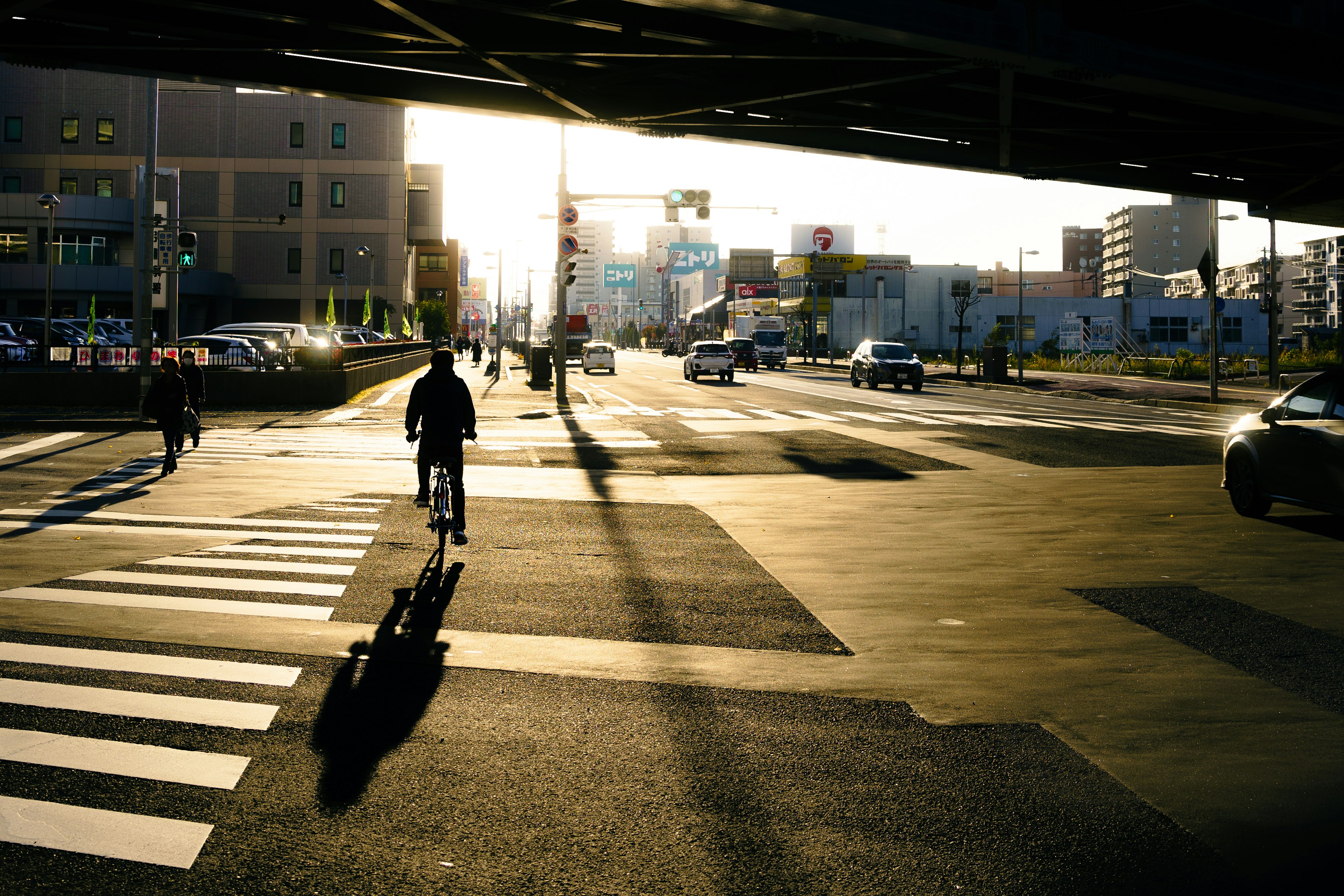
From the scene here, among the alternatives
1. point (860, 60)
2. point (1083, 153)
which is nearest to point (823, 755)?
point (860, 60)

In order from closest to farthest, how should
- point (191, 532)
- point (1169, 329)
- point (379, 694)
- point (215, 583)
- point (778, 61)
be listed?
point (379, 694) → point (215, 583) → point (191, 532) → point (778, 61) → point (1169, 329)

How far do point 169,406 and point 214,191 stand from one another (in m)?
70.0

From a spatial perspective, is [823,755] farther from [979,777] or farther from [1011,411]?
[1011,411]

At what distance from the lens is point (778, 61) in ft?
53.0

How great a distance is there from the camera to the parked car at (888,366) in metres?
46.7

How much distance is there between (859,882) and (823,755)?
1456 mm

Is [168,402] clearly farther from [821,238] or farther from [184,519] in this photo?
[821,238]

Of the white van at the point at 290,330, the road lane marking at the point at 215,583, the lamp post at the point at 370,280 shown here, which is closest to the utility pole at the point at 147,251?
the white van at the point at 290,330

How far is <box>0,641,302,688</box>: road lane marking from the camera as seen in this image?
22.3 ft

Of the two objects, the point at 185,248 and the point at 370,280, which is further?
the point at 370,280

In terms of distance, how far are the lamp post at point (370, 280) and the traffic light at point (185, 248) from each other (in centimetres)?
4262

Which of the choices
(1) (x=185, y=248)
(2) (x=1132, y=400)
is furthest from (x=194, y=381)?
(2) (x=1132, y=400)

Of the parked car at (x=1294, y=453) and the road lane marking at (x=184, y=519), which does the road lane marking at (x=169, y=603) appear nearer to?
the road lane marking at (x=184, y=519)

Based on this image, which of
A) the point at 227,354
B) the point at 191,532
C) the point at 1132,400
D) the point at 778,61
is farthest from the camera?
the point at 1132,400
